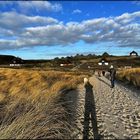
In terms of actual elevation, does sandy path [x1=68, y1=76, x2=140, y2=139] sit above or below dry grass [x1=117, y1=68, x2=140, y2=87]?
above

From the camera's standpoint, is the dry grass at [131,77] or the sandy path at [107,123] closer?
the sandy path at [107,123]

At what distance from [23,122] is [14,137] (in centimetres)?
63

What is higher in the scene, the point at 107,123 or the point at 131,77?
the point at 107,123

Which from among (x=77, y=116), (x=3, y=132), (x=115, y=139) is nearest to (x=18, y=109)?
(x=77, y=116)

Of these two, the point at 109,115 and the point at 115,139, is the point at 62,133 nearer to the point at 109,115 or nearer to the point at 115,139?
the point at 115,139

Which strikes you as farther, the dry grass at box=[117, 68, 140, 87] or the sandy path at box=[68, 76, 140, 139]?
the dry grass at box=[117, 68, 140, 87]

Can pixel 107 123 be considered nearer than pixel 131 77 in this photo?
Yes

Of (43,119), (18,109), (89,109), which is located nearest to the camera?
(43,119)

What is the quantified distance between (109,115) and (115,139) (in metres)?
3.68

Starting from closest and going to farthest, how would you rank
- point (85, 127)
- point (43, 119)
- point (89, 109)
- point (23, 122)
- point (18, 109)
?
point (23, 122), point (43, 119), point (85, 127), point (18, 109), point (89, 109)

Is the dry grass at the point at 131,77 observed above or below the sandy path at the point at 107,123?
below

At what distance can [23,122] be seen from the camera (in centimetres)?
802

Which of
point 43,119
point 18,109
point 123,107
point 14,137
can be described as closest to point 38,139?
point 14,137

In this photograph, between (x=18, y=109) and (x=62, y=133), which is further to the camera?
(x=18, y=109)
